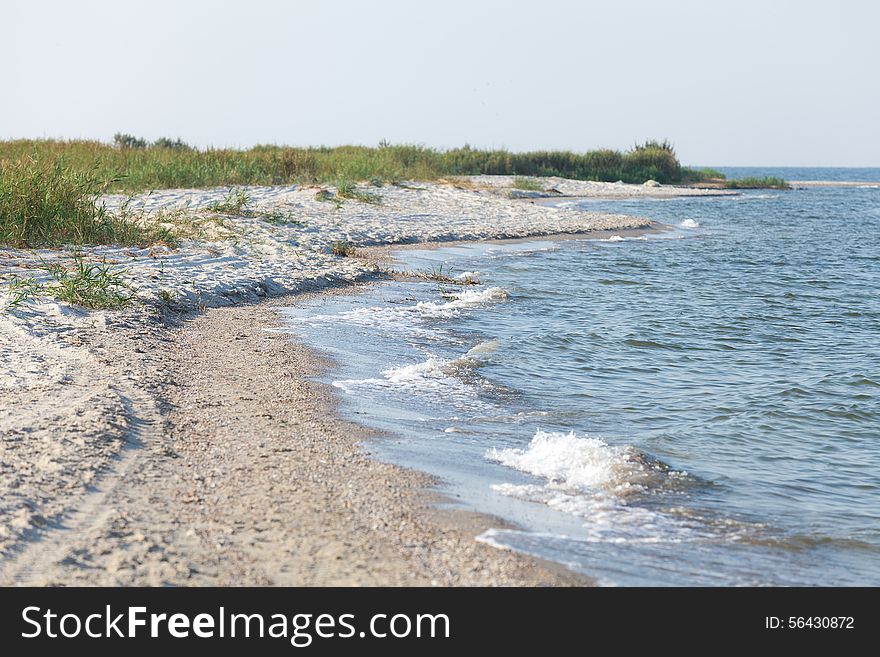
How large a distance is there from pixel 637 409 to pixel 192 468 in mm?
4284

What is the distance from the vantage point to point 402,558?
4211 mm

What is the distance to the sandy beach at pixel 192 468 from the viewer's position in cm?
405

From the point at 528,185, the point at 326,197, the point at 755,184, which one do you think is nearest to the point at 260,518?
the point at 326,197

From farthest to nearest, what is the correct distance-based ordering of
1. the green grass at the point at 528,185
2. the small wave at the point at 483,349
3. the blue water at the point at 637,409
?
the green grass at the point at 528,185, the small wave at the point at 483,349, the blue water at the point at 637,409

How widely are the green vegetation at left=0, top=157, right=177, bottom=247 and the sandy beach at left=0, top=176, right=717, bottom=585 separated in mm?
1155

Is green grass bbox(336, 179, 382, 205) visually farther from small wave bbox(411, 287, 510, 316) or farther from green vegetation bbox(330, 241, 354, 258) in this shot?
small wave bbox(411, 287, 510, 316)

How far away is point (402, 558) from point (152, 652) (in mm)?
1209

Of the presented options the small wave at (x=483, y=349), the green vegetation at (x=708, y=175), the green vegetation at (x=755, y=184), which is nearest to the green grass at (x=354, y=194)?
the small wave at (x=483, y=349)

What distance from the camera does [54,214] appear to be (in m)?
12.8

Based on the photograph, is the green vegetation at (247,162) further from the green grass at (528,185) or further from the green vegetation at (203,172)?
the green grass at (528,185)

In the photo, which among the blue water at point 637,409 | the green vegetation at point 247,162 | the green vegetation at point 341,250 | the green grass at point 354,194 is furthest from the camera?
the green grass at point 354,194

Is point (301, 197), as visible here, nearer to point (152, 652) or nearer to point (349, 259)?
point (349, 259)

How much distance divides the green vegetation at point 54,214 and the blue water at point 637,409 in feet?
12.4

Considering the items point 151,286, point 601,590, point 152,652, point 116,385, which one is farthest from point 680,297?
point 152,652
